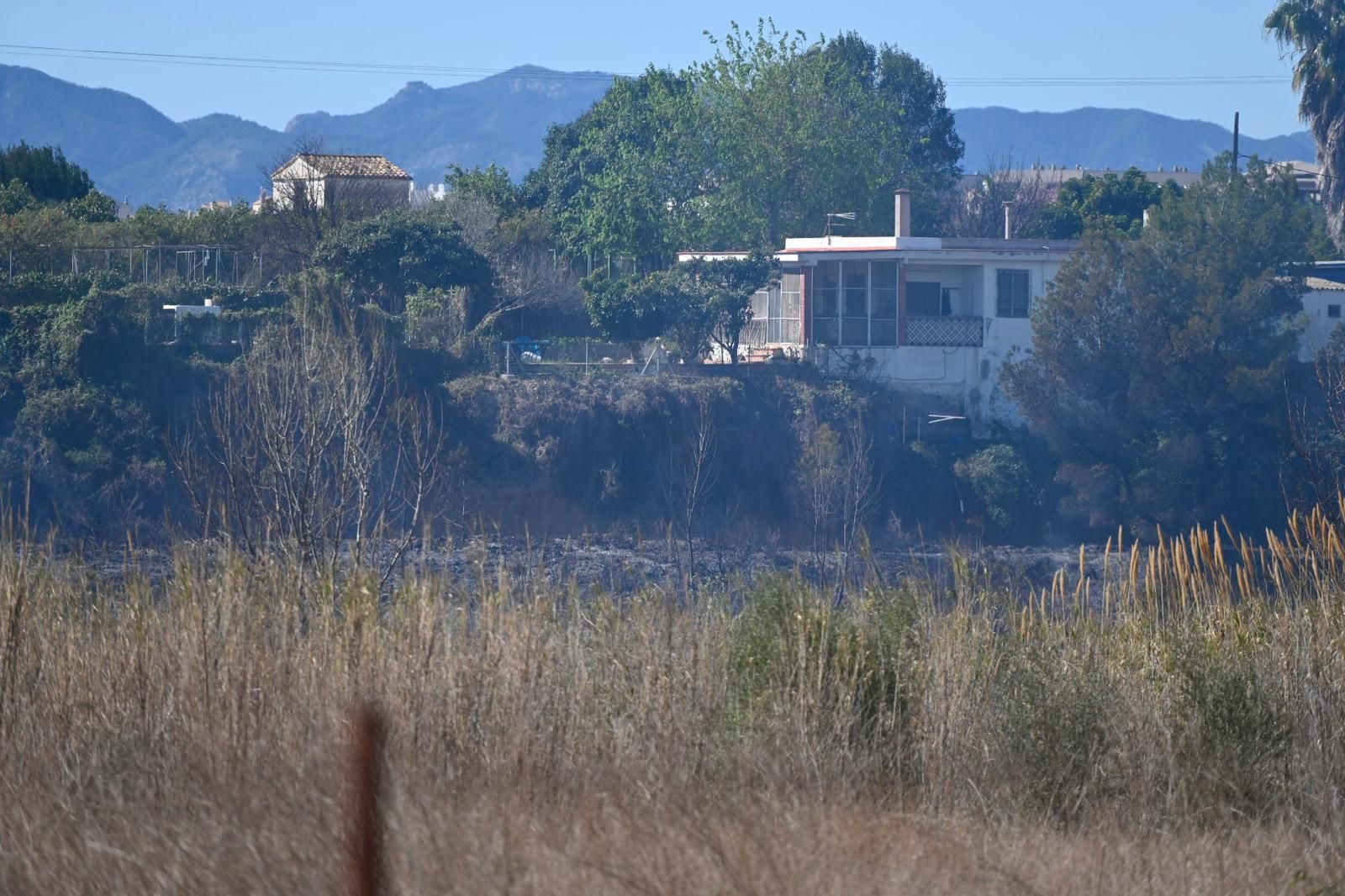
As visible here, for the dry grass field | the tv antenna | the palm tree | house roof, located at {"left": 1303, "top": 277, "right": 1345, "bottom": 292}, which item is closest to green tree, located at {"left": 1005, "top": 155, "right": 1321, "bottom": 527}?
house roof, located at {"left": 1303, "top": 277, "right": 1345, "bottom": 292}

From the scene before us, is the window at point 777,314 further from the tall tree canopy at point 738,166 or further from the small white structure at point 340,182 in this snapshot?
the small white structure at point 340,182

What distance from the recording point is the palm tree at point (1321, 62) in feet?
144

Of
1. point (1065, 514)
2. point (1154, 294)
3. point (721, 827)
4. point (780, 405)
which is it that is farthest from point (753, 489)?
point (721, 827)

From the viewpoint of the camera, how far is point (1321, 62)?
43.8m

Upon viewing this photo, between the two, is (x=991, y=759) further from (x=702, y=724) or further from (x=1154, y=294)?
(x=1154, y=294)

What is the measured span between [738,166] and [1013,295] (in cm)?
1271

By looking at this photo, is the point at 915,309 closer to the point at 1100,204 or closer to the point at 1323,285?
the point at 1323,285

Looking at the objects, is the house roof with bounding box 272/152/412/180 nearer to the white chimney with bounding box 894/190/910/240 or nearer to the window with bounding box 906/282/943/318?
the white chimney with bounding box 894/190/910/240

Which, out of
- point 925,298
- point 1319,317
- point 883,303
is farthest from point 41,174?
point 1319,317

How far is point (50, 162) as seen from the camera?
3900cm

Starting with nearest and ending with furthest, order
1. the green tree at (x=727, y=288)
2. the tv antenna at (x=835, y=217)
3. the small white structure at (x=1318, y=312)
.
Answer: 1. the green tree at (x=727, y=288)
2. the small white structure at (x=1318, y=312)
3. the tv antenna at (x=835, y=217)

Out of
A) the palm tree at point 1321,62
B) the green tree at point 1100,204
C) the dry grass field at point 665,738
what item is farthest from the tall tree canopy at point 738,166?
the dry grass field at point 665,738

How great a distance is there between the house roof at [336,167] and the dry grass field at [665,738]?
36.5m

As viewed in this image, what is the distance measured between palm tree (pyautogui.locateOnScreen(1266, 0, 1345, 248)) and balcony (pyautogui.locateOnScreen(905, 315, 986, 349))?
16219 mm
